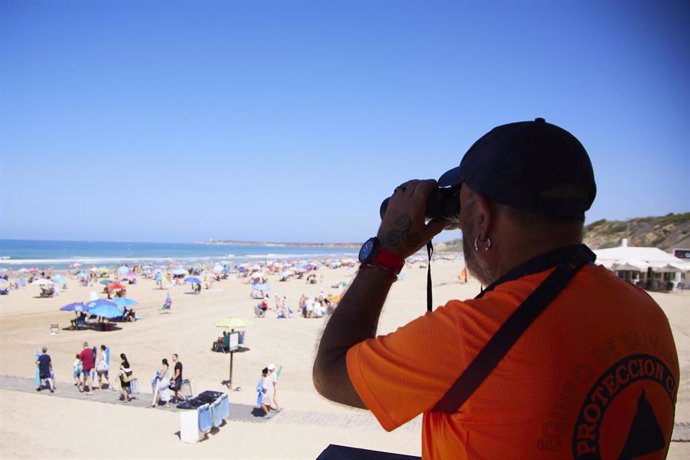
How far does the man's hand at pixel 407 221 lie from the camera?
47.2 inches

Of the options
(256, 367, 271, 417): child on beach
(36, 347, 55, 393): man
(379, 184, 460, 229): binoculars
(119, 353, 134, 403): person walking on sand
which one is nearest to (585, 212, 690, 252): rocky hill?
(256, 367, 271, 417): child on beach

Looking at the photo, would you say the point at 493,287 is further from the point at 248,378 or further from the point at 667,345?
the point at 248,378

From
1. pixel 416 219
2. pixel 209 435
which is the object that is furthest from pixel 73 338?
pixel 416 219

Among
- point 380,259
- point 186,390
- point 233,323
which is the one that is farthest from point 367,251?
point 233,323

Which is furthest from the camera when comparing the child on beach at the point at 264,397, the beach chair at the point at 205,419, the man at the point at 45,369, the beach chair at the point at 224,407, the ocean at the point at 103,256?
the ocean at the point at 103,256

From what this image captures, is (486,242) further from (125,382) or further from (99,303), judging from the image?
(99,303)

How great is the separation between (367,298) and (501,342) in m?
0.35

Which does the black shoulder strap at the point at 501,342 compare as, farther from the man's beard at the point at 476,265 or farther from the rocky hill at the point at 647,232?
the rocky hill at the point at 647,232

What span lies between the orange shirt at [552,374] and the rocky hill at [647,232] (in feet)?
139

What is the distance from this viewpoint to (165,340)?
52.9 ft

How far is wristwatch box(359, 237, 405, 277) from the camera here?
3.84ft

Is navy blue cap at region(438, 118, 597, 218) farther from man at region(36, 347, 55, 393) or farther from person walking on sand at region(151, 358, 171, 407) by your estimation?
man at region(36, 347, 55, 393)

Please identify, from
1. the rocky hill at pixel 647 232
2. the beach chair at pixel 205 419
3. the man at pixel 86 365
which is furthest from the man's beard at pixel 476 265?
the rocky hill at pixel 647 232

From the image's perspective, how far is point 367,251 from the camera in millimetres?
1185
